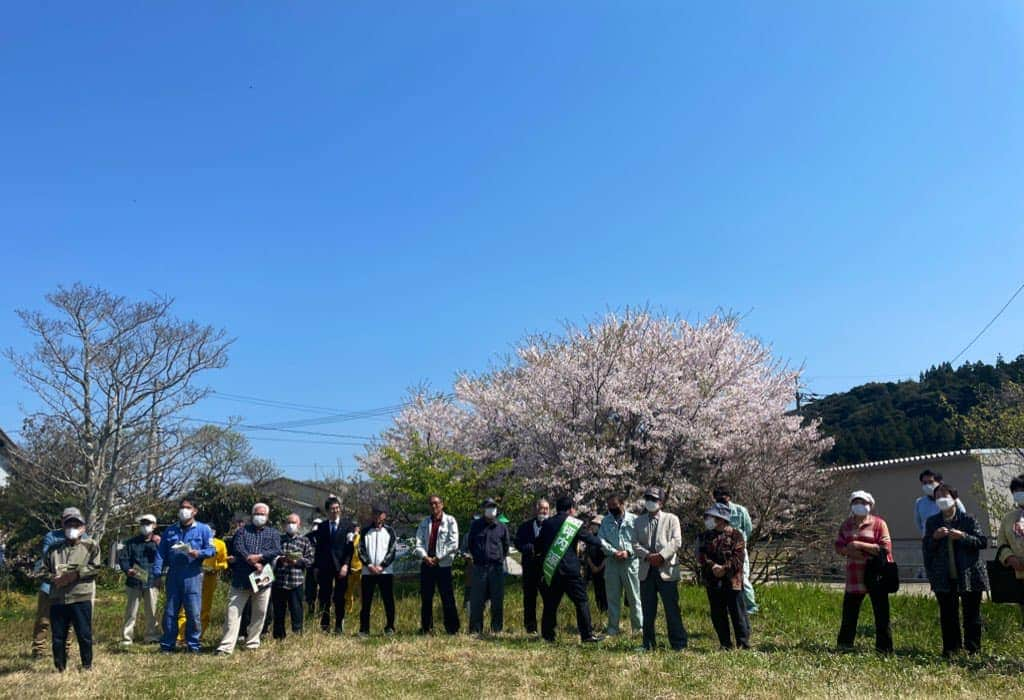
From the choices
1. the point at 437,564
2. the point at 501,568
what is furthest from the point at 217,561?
the point at 501,568

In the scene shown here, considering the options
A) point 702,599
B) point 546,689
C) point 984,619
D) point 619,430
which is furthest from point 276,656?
point 619,430

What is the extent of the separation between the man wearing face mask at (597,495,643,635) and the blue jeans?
4870mm

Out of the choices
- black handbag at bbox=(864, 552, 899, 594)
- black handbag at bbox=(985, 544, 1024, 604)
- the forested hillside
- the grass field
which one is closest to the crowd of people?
black handbag at bbox=(864, 552, 899, 594)

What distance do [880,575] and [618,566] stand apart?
2.99 meters

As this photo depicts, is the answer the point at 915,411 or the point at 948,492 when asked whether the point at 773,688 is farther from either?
the point at 915,411

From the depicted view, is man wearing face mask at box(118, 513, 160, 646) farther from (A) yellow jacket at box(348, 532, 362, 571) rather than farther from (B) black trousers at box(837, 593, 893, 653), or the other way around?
(B) black trousers at box(837, 593, 893, 653)

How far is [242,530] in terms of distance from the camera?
10.2 meters

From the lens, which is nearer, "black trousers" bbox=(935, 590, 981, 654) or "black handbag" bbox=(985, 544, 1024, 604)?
"black handbag" bbox=(985, 544, 1024, 604)

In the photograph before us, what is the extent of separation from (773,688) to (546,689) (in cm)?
192

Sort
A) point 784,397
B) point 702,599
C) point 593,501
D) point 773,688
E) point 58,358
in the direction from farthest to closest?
1. point 58,358
2. point 784,397
3. point 593,501
4. point 702,599
5. point 773,688

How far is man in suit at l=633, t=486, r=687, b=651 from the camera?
9.16 m

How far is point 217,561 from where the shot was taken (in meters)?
11.1

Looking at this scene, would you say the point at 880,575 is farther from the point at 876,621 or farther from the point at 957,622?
the point at 957,622

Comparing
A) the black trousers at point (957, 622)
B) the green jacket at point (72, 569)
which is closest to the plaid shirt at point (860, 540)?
the black trousers at point (957, 622)
